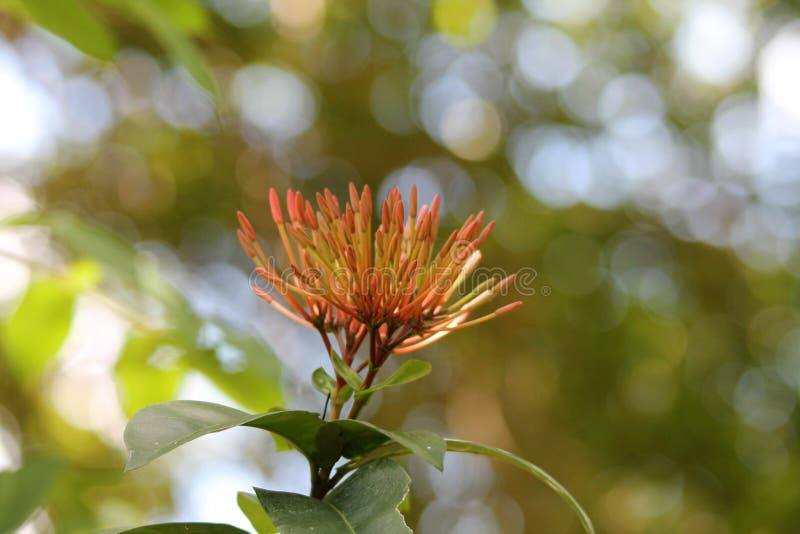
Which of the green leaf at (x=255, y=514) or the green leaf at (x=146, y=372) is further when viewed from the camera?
the green leaf at (x=146, y=372)

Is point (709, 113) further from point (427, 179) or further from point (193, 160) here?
point (193, 160)

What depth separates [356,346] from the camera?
0.47 m

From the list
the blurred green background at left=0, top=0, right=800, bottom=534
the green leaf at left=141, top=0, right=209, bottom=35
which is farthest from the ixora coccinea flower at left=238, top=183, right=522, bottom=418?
the blurred green background at left=0, top=0, right=800, bottom=534

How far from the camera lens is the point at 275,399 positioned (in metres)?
0.81

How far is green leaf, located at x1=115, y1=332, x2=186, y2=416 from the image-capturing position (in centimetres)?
86

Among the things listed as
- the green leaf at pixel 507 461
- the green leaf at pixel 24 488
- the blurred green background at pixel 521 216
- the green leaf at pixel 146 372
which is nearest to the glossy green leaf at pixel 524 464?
the green leaf at pixel 507 461

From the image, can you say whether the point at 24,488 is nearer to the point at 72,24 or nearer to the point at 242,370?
the point at 242,370

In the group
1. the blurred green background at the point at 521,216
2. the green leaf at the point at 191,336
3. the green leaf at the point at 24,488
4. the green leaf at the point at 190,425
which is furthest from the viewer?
the blurred green background at the point at 521,216

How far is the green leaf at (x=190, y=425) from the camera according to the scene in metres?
0.34

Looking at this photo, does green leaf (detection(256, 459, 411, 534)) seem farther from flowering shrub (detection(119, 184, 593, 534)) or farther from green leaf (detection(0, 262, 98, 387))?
green leaf (detection(0, 262, 98, 387))

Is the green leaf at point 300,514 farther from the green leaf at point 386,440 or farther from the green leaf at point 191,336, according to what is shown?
the green leaf at point 191,336

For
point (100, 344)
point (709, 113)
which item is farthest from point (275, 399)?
point (709, 113)

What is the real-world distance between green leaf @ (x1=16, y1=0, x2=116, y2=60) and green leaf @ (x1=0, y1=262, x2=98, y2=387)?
31cm

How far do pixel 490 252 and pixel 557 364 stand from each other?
412mm
